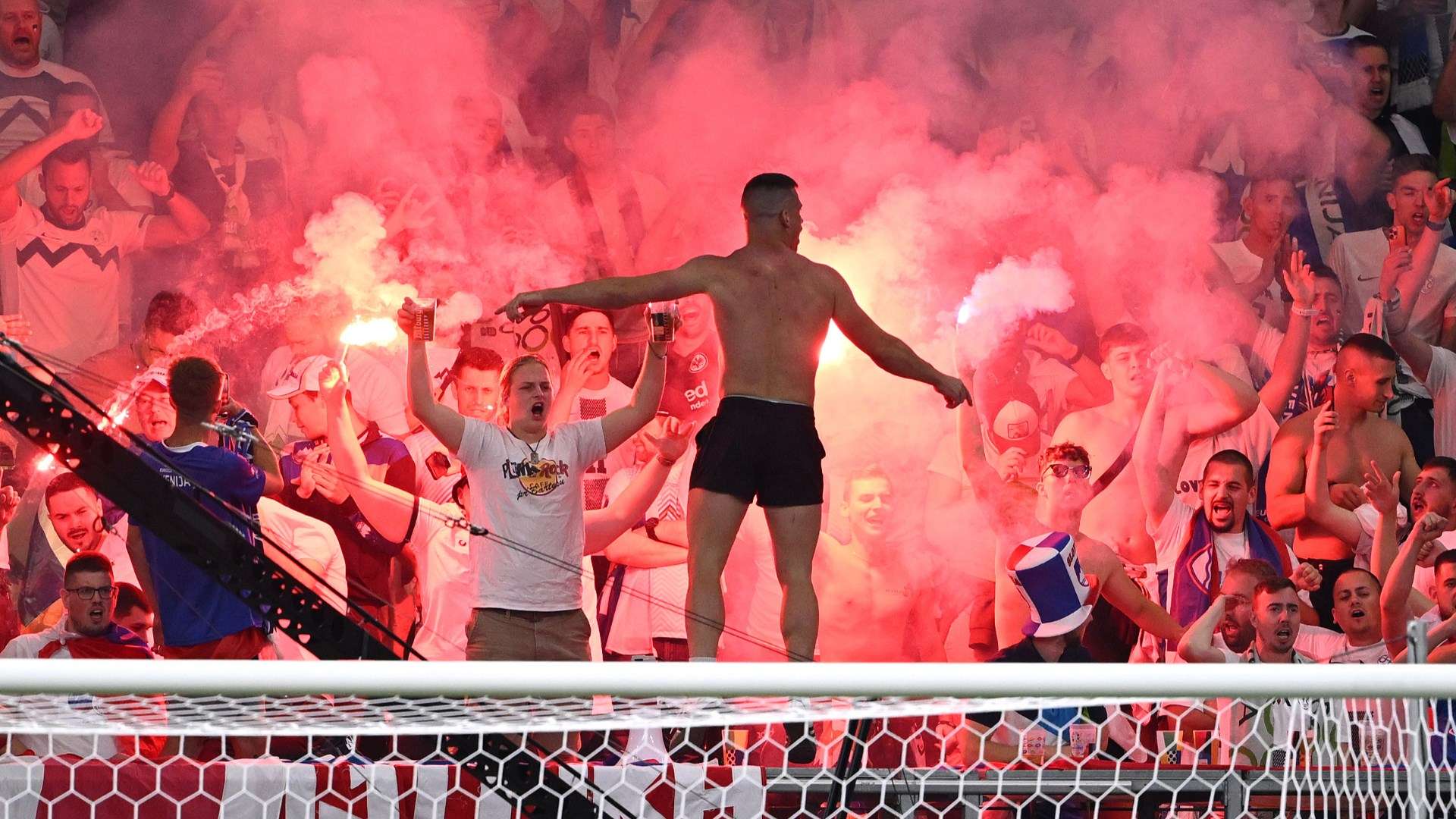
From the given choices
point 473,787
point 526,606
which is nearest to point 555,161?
point 526,606

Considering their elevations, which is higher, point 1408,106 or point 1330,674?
point 1408,106

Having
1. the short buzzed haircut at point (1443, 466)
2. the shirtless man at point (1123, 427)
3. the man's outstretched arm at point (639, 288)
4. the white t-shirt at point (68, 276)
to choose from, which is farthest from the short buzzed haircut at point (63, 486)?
the short buzzed haircut at point (1443, 466)

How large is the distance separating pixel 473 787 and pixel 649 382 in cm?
135

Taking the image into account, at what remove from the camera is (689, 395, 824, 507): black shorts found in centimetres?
493

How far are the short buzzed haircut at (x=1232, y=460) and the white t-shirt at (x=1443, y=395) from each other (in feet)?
3.43

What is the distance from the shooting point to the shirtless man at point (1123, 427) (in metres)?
8.25

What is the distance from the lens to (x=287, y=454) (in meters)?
7.65

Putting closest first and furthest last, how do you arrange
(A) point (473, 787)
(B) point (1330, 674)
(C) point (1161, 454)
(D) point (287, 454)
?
(B) point (1330, 674) < (A) point (473, 787) < (D) point (287, 454) < (C) point (1161, 454)

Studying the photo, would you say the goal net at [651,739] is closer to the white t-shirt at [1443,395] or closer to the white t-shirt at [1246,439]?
the white t-shirt at [1246,439]

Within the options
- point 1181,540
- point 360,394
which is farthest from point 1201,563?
point 360,394

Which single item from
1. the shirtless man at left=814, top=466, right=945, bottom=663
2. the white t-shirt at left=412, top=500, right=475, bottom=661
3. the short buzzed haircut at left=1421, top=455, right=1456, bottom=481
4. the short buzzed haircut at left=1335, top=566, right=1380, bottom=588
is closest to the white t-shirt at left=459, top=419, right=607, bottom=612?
the white t-shirt at left=412, top=500, right=475, bottom=661

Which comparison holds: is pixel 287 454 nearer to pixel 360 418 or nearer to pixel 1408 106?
pixel 360 418

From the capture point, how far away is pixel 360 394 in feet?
25.6

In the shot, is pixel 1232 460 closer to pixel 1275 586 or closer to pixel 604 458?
pixel 1275 586
